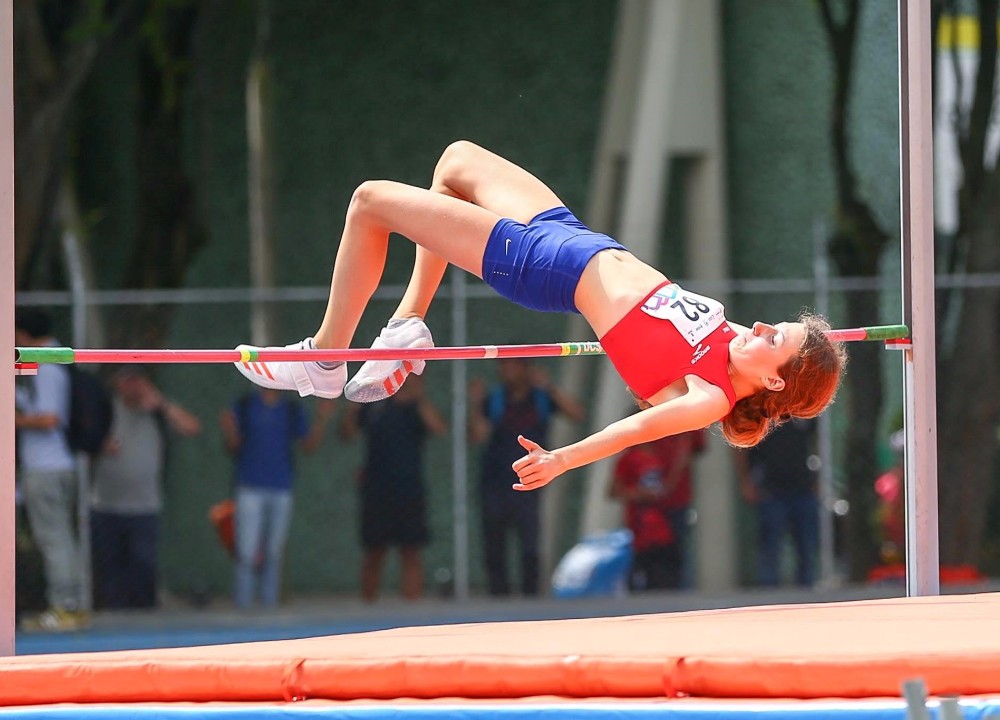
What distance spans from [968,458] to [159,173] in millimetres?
5496

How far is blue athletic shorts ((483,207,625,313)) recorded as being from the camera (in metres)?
4.30

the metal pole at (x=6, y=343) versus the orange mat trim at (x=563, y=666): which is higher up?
the metal pole at (x=6, y=343)

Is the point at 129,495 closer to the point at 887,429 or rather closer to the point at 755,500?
the point at 755,500

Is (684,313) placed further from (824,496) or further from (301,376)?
(824,496)

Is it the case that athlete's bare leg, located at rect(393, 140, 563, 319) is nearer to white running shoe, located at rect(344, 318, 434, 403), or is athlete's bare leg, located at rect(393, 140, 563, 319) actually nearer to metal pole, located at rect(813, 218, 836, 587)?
white running shoe, located at rect(344, 318, 434, 403)

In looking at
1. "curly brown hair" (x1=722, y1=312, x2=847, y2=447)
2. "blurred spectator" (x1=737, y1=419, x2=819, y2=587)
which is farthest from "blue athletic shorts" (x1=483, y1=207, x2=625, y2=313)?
"blurred spectator" (x1=737, y1=419, x2=819, y2=587)

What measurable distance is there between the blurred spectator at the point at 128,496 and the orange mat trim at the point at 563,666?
4547 millimetres

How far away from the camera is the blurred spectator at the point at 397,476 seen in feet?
28.3

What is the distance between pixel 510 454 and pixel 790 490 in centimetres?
158

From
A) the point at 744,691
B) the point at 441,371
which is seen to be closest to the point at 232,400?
the point at 441,371

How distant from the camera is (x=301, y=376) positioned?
Result: 4.57 meters

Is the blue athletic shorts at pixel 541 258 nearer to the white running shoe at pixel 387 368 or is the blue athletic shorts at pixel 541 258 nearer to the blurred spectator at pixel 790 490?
the white running shoe at pixel 387 368

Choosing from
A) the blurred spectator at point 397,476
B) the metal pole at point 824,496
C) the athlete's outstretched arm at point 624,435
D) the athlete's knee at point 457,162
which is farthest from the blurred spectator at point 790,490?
the athlete's outstretched arm at point 624,435

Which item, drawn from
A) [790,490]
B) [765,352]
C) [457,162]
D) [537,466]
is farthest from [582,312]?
[790,490]
